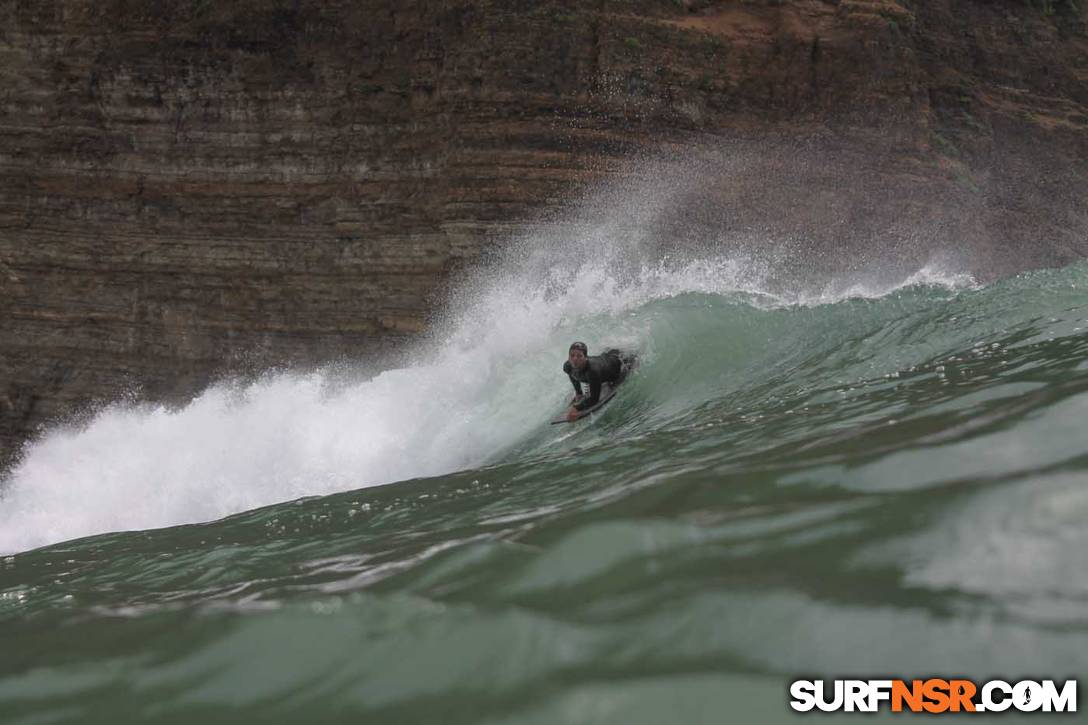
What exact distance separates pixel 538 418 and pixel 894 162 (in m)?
10.8

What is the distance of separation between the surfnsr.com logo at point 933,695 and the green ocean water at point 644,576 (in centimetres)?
4

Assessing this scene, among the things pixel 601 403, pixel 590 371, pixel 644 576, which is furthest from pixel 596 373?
pixel 644 576

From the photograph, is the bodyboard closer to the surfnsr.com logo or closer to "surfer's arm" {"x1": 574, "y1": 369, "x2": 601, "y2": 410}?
"surfer's arm" {"x1": 574, "y1": 369, "x2": 601, "y2": 410}

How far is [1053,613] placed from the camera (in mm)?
2047

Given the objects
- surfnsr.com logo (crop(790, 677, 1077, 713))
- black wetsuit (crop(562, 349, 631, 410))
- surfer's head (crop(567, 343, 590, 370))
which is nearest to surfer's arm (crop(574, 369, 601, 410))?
black wetsuit (crop(562, 349, 631, 410))

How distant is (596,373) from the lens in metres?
8.62

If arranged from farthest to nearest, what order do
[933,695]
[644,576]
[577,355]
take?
[577,355]
[644,576]
[933,695]

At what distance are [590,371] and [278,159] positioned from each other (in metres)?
9.05

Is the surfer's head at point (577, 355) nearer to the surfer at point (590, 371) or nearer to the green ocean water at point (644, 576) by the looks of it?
the surfer at point (590, 371)

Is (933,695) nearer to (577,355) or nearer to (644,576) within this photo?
(644,576)

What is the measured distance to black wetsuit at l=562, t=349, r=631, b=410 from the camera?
8500 millimetres

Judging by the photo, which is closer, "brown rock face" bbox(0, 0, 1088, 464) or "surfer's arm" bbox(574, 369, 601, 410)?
"surfer's arm" bbox(574, 369, 601, 410)

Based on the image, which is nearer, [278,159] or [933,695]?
[933,695]

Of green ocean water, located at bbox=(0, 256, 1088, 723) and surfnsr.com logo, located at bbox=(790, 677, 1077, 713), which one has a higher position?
green ocean water, located at bbox=(0, 256, 1088, 723)
